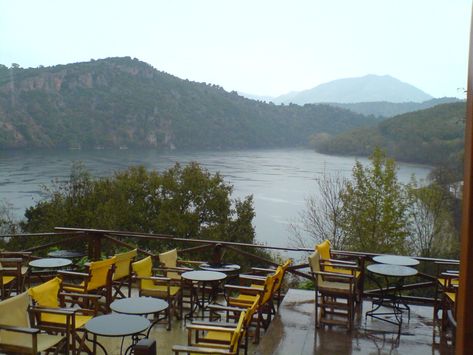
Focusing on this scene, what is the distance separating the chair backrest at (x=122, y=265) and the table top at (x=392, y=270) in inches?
106

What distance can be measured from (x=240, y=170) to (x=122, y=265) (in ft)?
131

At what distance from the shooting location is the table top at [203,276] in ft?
17.1

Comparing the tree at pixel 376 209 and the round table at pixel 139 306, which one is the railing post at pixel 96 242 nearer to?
the round table at pixel 139 306

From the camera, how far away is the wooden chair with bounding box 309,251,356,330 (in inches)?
190

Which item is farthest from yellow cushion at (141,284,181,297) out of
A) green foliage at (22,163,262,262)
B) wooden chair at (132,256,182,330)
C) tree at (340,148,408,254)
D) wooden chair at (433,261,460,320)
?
green foliage at (22,163,262,262)

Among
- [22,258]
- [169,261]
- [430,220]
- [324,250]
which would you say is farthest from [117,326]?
[430,220]

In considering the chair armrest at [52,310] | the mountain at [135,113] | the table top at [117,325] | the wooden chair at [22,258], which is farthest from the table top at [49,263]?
the mountain at [135,113]

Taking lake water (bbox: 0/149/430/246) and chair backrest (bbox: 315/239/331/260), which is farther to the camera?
lake water (bbox: 0/149/430/246)

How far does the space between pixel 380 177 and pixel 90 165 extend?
21662 mm

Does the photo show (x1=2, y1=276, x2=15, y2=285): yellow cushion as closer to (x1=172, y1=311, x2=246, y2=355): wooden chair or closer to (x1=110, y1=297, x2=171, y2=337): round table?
(x1=110, y1=297, x2=171, y2=337): round table

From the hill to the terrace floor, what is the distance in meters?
14.4

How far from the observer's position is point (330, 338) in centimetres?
466

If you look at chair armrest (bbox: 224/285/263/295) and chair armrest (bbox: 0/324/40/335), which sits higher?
chair armrest (bbox: 0/324/40/335)

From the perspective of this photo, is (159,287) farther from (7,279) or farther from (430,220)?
(430,220)
